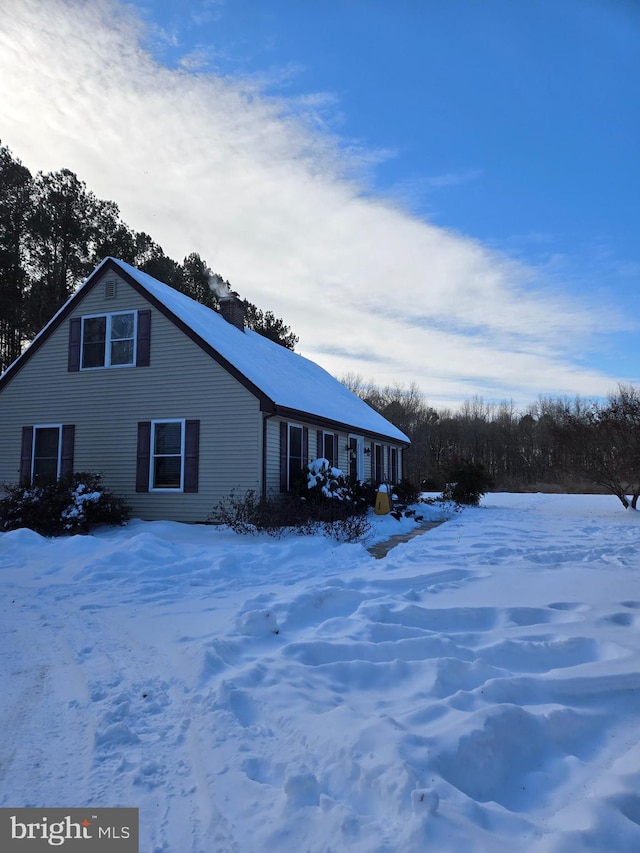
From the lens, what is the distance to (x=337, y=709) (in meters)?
3.25

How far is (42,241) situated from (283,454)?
728 inches

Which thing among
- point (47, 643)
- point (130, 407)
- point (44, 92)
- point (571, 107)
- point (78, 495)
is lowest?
point (47, 643)

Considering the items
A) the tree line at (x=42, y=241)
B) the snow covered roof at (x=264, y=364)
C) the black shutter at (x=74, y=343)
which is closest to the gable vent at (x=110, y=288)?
the snow covered roof at (x=264, y=364)

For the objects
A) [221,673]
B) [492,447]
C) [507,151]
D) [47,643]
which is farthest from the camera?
[492,447]

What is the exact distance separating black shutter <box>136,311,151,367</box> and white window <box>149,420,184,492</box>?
1.58m

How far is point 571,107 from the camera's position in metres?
8.77

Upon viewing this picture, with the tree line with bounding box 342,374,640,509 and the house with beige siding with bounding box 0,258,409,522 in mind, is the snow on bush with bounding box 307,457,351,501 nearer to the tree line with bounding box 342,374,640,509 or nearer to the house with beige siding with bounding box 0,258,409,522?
the house with beige siding with bounding box 0,258,409,522

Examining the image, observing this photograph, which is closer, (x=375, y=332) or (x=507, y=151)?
(x=507, y=151)

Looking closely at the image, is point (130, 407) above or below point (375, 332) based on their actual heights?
below

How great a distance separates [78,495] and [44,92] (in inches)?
299

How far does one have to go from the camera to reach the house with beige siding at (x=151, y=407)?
41.9 ft

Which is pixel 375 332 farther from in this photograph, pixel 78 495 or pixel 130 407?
pixel 78 495

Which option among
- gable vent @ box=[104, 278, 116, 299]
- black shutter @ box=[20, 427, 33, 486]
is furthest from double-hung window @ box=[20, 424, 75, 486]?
gable vent @ box=[104, 278, 116, 299]

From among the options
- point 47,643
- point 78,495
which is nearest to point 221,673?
point 47,643
